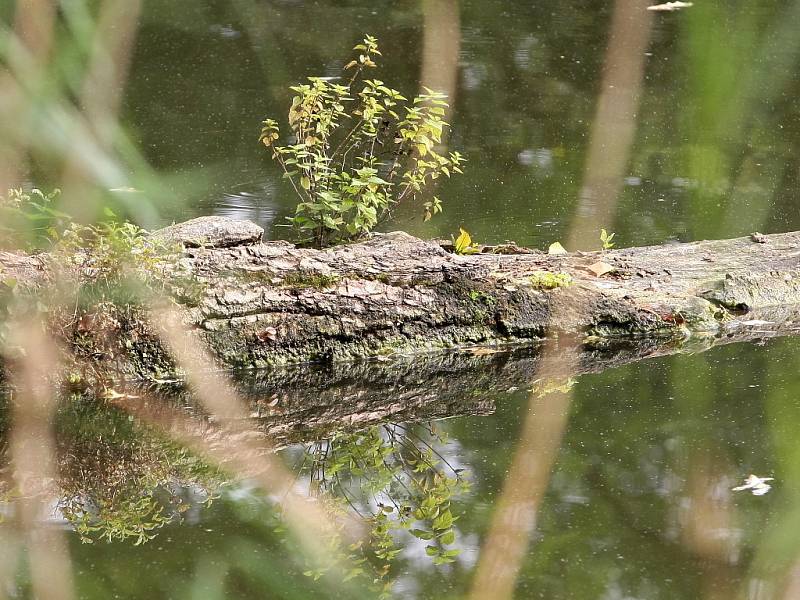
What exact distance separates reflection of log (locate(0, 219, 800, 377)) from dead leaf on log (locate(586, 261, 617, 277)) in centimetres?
2

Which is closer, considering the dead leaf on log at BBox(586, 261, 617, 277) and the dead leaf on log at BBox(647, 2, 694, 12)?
the dead leaf on log at BBox(647, 2, 694, 12)

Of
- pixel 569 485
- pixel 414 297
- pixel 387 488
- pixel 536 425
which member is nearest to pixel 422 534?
pixel 387 488

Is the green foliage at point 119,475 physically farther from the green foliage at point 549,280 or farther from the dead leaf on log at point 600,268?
the dead leaf on log at point 600,268

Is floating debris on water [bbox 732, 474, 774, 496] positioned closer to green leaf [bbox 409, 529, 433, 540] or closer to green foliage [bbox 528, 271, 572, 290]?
green leaf [bbox 409, 529, 433, 540]

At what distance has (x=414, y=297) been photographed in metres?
3.90

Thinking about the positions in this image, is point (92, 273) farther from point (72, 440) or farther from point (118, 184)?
point (118, 184)

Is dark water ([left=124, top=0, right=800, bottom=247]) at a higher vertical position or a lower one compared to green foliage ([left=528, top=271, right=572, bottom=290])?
higher

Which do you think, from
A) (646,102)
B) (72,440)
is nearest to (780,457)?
(72,440)

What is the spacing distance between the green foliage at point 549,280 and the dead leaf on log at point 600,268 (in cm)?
14

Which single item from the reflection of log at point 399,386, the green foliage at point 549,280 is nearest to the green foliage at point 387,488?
the reflection of log at point 399,386

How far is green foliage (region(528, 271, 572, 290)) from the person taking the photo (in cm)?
402

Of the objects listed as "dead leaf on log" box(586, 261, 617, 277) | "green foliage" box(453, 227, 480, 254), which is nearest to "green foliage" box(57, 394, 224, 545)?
"green foliage" box(453, 227, 480, 254)

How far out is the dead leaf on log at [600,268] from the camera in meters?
4.17

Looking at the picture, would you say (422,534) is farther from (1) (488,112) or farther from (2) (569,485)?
(1) (488,112)
